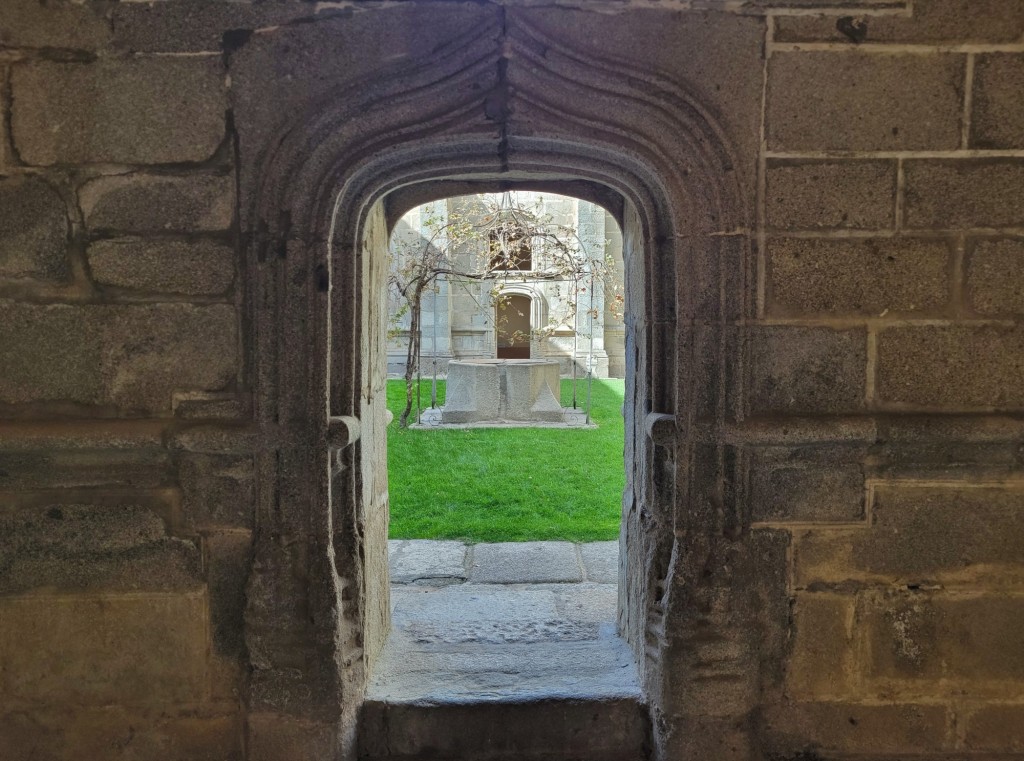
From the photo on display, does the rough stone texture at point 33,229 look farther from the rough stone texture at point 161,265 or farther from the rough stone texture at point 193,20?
the rough stone texture at point 193,20

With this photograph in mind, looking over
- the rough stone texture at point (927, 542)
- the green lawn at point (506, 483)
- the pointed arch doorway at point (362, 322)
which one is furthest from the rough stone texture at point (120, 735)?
the green lawn at point (506, 483)

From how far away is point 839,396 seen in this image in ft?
7.31

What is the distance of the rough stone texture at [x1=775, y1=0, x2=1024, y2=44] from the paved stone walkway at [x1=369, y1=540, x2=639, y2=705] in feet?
6.79

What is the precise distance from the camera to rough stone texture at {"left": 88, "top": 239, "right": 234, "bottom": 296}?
2168mm

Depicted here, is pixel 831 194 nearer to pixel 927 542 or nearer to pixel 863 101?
pixel 863 101

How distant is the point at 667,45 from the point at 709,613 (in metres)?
1.64

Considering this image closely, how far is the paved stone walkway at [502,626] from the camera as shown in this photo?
8.23ft

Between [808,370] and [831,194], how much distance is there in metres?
0.51

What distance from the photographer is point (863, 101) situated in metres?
2.14

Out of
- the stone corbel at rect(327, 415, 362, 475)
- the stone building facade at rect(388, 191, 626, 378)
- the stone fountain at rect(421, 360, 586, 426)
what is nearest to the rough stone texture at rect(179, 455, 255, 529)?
the stone corbel at rect(327, 415, 362, 475)

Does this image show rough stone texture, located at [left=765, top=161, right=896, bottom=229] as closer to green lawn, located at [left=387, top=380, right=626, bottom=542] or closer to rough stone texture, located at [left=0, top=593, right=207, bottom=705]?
rough stone texture, located at [left=0, top=593, right=207, bottom=705]

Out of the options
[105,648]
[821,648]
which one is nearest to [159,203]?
[105,648]

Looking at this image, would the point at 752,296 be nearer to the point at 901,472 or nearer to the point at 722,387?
the point at 722,387

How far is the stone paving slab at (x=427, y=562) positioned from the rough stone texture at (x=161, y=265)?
1.80 meters
